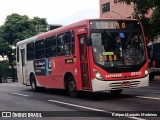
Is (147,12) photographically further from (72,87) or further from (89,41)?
(89,41)

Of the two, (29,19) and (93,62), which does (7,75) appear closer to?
(29,19)

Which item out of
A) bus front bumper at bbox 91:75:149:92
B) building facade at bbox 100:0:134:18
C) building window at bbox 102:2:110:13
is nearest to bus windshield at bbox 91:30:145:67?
bus front bumper at bbox 91:75:149:92

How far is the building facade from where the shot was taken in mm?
52938

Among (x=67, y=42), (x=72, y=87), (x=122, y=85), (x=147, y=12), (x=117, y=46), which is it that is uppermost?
(x=147, y=12)

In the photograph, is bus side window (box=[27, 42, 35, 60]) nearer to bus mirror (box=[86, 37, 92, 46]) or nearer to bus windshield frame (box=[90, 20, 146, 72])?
bus windshield frame (box=[90, 20, 146, 72])

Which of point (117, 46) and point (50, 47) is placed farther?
point (50, 47)

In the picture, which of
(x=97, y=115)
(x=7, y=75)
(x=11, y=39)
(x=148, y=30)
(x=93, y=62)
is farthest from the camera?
(x=7, y=75)

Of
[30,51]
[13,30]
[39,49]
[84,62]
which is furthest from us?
[13,30]

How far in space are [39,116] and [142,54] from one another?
533 cm

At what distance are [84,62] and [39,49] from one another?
5740 millimetres

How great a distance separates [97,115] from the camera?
1034cm

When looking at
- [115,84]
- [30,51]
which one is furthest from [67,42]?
[30,51]

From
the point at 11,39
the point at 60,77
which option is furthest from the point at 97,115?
the point at 11,39

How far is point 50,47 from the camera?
1797 centimetres
